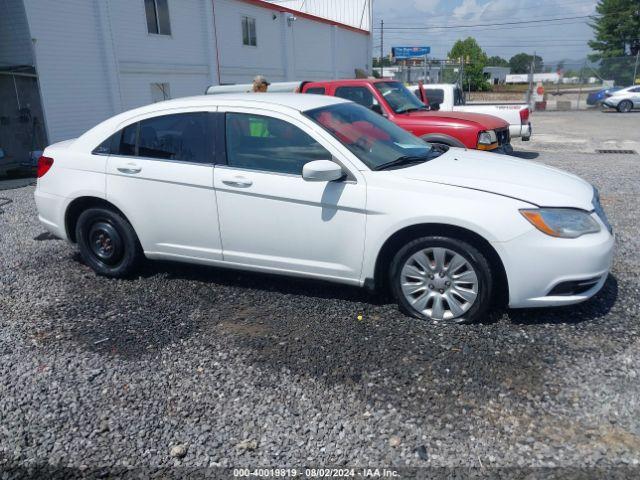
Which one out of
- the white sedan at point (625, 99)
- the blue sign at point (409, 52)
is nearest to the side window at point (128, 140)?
the white sedan at point (625, 99)

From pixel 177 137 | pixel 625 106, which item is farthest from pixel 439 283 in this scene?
pixel 625 106

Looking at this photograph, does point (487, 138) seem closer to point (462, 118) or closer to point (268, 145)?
point (462, 118)

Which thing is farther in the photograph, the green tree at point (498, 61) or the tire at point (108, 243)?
the green tree at point (498, 61)

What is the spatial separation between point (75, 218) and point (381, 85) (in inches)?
238

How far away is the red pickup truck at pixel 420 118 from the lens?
8.52 meters

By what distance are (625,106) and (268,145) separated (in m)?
30.6

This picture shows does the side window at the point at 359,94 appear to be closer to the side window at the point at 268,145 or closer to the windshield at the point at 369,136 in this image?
the windshield at the point at 369,136

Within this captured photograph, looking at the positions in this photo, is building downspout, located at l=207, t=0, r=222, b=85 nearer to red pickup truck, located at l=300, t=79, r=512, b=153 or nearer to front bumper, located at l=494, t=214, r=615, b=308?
red pickup truck, located at l=300, t=79, r=512, b=153

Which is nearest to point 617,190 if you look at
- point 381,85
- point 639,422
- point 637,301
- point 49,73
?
point 381,85

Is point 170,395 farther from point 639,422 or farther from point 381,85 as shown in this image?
point 381,85

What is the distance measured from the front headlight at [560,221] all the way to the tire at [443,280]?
42 centimetres

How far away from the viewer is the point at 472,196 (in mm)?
3596

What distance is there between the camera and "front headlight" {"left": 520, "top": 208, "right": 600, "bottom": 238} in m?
3.48

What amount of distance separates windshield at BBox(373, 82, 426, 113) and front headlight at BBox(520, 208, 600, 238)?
5842 millimetres
